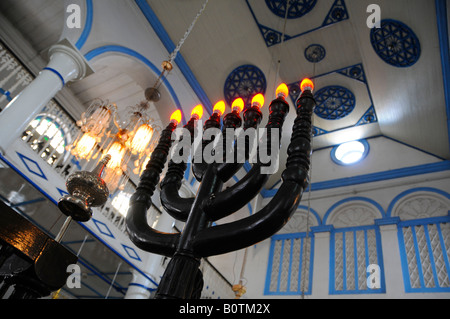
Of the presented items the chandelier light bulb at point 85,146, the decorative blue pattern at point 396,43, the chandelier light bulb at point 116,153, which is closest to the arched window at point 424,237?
the decorative blue pattern at point 396,43

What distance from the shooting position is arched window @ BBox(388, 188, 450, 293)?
7.76 metres

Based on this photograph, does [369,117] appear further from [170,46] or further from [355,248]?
[170,46]

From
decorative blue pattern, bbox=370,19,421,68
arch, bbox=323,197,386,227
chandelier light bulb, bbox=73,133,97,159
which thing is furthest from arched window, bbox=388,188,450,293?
chandelier light bulb, bbox=73,133,97,159

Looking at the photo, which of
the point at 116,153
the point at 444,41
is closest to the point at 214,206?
the point at 116,153

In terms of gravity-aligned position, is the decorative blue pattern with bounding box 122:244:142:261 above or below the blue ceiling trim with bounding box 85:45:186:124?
below

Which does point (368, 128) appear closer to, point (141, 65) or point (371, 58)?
point (371, 58)

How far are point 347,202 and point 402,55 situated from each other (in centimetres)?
454

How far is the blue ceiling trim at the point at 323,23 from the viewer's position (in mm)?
8047

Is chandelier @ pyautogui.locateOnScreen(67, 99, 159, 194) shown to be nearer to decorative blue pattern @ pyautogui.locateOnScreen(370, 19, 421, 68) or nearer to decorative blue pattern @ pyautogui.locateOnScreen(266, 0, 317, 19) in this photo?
A: decorative blue pattern @ pyautogui.locateOnScreen(266, 0, 317, 19)

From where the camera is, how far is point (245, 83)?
9.37m

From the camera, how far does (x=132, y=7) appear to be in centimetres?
770

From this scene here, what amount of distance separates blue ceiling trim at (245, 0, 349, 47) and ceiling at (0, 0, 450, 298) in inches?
0.9
